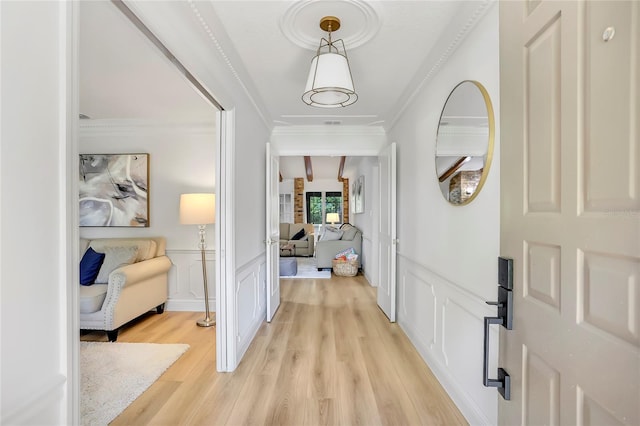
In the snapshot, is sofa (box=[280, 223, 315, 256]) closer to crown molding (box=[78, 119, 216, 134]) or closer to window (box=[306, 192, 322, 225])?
window (box=[306, 192, 322, 225])

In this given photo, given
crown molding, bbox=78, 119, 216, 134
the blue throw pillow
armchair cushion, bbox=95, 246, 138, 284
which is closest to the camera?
the blue throw pillow

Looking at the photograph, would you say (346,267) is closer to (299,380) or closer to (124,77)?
(299,380)

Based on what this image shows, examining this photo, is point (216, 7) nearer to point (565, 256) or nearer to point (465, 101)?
point (465, 101)

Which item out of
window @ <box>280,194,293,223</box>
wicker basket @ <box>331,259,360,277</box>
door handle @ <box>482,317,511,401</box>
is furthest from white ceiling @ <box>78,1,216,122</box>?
window @ <box>280,194,293,223</box>

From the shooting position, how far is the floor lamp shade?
Answer: 135 inches

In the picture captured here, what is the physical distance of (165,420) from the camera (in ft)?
6.27

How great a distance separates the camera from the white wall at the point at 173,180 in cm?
399

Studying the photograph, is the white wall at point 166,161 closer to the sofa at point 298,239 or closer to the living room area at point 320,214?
the living room area at point 320,214

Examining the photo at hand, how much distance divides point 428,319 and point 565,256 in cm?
212

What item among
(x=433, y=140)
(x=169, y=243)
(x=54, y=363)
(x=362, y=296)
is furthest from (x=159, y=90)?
(x=362, y=296)

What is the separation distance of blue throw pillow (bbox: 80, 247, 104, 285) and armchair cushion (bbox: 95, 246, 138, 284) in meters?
0.05

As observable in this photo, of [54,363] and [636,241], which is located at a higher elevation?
[636,241]

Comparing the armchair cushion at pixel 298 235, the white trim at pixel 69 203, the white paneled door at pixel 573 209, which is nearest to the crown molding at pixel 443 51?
the white paneled door at pixel 573 209

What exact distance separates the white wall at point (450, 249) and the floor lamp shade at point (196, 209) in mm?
2075
